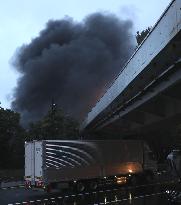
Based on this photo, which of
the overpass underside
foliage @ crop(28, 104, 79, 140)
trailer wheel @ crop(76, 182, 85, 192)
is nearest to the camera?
the overpass underside

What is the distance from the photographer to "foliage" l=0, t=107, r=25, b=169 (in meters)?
54.2

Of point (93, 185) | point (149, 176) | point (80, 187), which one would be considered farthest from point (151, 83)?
point (149, 176)

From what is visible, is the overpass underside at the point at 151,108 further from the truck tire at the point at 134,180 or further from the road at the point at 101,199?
the road at the point at 101,199

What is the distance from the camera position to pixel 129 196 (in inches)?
1022

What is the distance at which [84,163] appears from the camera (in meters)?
31.3

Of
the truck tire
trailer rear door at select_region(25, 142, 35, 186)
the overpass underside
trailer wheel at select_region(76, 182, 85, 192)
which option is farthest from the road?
the truck tire

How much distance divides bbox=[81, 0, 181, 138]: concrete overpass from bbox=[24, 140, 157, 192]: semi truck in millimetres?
2058

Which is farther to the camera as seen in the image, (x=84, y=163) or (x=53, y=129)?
(x=53, y=129)

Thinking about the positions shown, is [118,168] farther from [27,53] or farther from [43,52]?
[27,53]

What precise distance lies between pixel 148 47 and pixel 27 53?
245ft

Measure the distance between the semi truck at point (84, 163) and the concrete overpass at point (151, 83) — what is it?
6.75ft

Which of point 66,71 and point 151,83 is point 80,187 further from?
point 66,71

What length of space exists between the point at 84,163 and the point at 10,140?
2569 cm

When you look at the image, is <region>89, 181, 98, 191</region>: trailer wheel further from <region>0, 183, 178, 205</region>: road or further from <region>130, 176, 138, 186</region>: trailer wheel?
<region>130, 176, 138, 186</region>: trailer wheel
